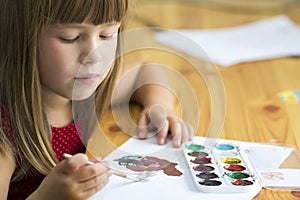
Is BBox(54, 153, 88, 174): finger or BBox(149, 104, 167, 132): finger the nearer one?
BBox(54, 153, 88, 174): finger

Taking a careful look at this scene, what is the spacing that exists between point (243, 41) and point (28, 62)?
2.37 ft

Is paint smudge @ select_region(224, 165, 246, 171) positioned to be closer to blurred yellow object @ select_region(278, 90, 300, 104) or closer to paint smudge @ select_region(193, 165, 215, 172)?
paint smudge @ select_region(193, 165, 215, 172)

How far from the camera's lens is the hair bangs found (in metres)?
0.86

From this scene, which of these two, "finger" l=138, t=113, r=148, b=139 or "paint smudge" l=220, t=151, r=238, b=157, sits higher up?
"finger" l=138, t=113, r=148, b=139

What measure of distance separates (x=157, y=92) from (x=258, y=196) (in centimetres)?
35

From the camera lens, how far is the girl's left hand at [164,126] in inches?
39.7

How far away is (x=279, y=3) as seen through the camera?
6.04ft

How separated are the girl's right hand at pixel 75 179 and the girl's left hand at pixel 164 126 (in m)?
0.23

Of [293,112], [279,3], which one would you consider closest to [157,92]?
[293,112]

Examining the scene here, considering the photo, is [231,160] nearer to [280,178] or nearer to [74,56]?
[280,178]

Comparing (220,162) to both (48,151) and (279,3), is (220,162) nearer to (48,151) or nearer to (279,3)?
(48,151)

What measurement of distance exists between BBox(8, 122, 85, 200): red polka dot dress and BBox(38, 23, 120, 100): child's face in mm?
88

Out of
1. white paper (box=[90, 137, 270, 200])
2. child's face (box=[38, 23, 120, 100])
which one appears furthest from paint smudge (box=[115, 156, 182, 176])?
child's face (box=[38, 23, 120, 100])

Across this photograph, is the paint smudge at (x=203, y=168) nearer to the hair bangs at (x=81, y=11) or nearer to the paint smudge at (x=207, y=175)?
the paint smudge at (x=207, y=175)
